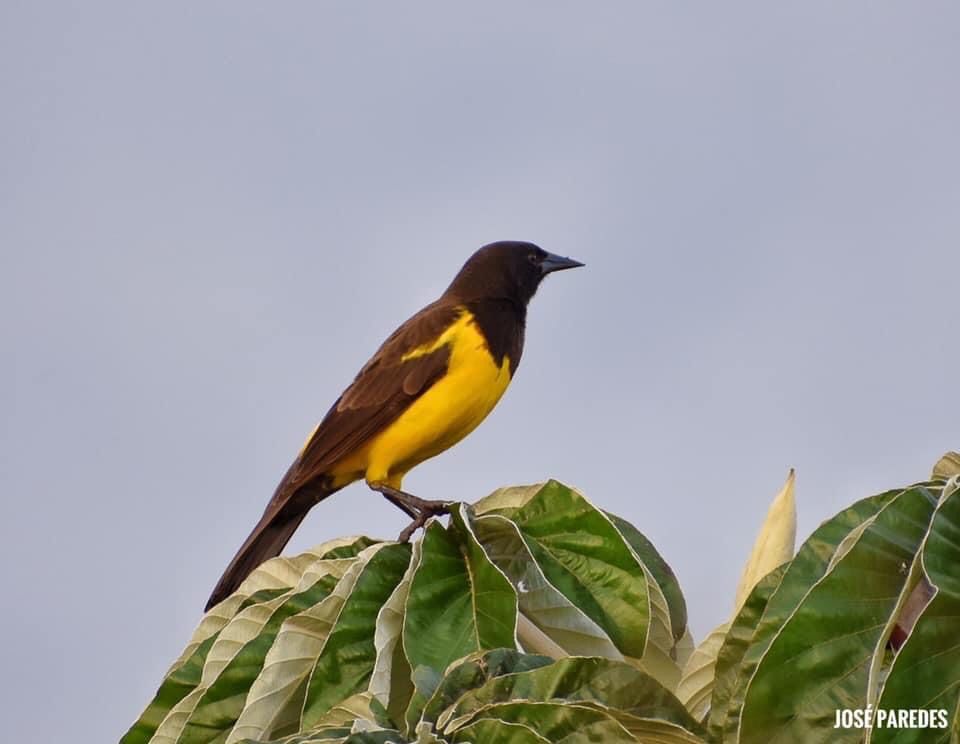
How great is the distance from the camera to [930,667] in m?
1.76

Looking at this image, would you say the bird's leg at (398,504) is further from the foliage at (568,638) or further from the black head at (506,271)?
the foliage at (568,638)

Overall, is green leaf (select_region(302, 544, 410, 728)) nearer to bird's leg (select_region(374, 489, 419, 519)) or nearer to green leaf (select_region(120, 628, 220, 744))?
green leaf (select_region(120, 628, 220, 744))

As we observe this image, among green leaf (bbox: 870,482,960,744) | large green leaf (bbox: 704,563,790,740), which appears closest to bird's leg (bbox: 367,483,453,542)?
large green leaf (bbox: 704,563,790,740)

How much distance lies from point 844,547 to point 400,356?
141 inches

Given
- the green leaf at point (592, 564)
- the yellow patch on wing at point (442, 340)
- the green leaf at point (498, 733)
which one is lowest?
the green leaf at point (498, 733)

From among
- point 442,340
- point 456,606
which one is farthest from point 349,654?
point 442,340

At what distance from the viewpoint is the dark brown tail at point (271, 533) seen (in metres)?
4.95

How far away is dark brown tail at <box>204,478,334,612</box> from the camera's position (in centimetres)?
495

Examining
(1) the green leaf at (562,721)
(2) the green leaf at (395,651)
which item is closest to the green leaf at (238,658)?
(2) the green leaf at (395,651)

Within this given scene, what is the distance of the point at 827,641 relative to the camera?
6.20ft

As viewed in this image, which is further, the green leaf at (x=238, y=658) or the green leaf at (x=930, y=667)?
the green leaf at (x=238, y=658)

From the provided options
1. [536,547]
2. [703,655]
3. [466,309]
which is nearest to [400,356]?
[466,309]

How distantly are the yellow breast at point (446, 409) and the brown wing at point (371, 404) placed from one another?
1.4 inches

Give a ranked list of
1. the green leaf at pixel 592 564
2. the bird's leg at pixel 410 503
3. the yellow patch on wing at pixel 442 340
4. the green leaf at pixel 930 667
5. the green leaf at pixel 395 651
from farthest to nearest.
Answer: the yellow patch on wing at pixel 442 340 < the bird's leg at pixel 410 503 < the green leaf at pixel 592 564 < the green leaf at pixel 395 651 < the green leaf at pixel 930 667
